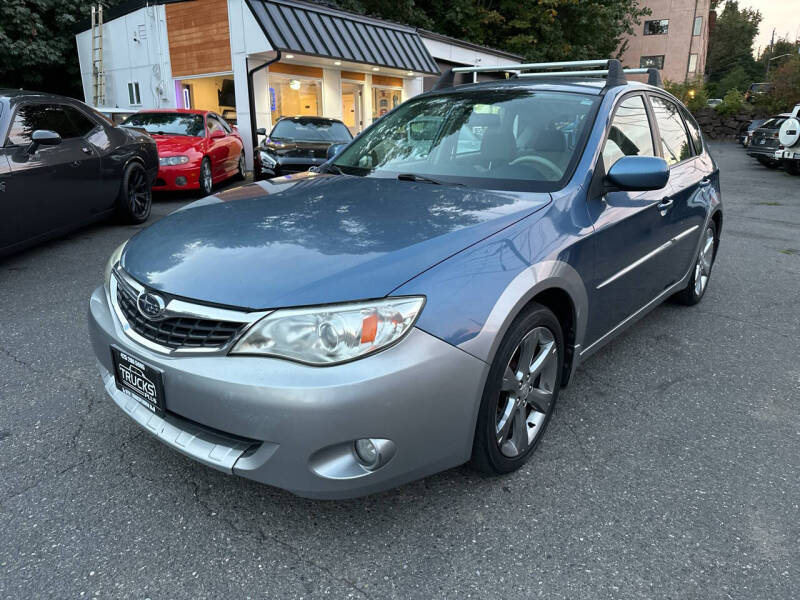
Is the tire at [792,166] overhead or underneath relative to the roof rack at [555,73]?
underneath

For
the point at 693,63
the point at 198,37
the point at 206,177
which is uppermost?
the point at 693,63

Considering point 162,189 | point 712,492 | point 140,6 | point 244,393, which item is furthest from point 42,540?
point 140,6

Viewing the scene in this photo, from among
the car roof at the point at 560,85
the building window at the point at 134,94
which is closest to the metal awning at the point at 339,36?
the building window at the point at 134,94

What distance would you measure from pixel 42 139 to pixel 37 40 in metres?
18.8

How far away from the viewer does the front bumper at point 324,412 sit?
68.1 inches

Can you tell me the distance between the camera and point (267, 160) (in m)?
9.94

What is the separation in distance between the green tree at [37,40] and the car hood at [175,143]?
45.4 ft

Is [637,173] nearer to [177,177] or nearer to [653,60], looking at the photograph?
[177,177]

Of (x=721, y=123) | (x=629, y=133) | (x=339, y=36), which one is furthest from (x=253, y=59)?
(x=721, y=123)

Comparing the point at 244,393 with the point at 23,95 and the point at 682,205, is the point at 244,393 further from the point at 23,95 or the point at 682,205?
the point at 23,95

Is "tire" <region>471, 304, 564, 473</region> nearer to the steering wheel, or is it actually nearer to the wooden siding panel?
the steering wheel

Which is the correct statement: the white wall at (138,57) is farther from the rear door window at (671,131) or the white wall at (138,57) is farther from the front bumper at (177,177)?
the rear door window at (671,131)

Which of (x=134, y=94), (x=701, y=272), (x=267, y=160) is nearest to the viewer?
(x=701, y=272)

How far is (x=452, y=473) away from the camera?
242 centimetres
